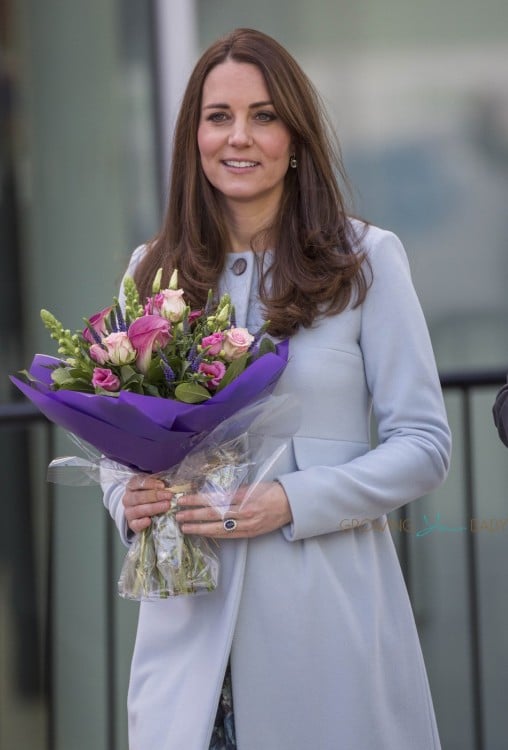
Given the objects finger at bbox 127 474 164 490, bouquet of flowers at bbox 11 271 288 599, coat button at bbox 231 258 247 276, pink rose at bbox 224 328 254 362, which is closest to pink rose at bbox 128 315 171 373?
bouquet of flowers at bbox 11 271 288 599

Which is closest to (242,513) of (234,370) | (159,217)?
(234,370)

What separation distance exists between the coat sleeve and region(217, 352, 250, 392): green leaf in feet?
0.99

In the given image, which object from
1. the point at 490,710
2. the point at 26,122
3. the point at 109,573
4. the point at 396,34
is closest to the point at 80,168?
the point at 26,122

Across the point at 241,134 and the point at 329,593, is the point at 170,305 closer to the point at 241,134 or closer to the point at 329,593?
the point at 241,134

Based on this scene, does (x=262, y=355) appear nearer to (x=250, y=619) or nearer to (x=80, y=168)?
(x=250, y=619)

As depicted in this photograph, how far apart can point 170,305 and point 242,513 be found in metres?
0.40

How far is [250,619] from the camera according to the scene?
2.31 meters

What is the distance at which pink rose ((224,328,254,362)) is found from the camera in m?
2.10

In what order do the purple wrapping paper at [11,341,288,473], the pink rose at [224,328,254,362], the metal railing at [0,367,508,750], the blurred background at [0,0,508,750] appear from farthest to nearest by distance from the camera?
the blurred background at [0,0,508,750] < the metal railing at [0,367,508,750] < the pink rose at [224,328,254,362] < the purple wrapping paper at [11,341,288,473]

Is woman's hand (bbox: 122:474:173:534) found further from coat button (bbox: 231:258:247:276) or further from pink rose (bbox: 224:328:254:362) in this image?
coat button (bbox: 231:258:247:276)

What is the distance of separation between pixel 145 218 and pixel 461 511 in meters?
1.59

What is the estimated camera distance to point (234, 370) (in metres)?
2.09

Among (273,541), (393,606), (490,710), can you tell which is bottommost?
(490,710)

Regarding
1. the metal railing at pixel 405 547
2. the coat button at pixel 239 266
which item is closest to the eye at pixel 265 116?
the coat button at pixel 239 266
